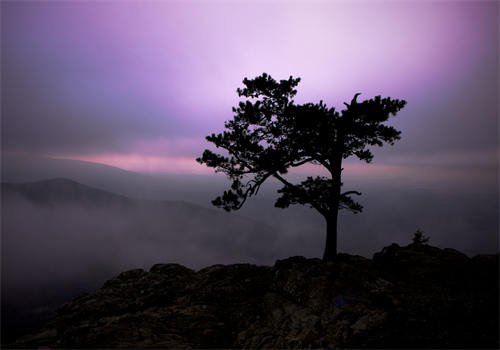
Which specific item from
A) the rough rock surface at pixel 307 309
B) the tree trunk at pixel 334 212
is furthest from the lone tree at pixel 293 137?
the rough rock surface at pixel 307 309

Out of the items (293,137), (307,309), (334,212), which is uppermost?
(293,137)

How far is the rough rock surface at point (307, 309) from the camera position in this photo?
24.7ft

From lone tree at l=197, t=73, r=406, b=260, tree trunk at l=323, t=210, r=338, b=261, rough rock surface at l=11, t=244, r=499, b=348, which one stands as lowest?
rough rock surface at l=11, t=244, r=499, b=348

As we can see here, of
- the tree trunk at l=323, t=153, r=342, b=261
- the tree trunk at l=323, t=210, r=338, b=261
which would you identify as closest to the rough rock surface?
the tree trunk at l=323, t=210, r=338, b=261

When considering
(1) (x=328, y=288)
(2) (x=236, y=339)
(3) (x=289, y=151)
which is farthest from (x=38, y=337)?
(3) (x=289, y=151)

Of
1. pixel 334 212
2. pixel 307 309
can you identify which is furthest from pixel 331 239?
pixel 307 309

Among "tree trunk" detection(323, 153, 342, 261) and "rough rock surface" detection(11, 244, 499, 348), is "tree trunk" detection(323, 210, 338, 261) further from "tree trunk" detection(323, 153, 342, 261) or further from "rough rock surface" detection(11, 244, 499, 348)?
"rough rock surface" detection(11, 244, 499, 348)

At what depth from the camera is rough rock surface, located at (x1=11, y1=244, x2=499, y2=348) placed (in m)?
7.54

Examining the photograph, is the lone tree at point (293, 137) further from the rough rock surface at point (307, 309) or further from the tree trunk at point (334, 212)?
the rough rock surface at point (307, 309)

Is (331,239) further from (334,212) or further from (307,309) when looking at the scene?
(307,309)

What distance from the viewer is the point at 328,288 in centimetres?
1045

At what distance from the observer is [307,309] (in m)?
9.92

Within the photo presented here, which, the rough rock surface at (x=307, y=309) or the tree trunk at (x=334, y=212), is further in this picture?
the tree trunk at (x=334, y=212)

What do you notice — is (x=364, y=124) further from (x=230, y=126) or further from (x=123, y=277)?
(x=123, y=277)
